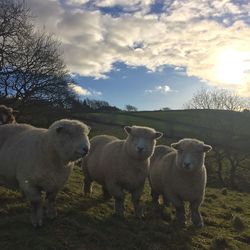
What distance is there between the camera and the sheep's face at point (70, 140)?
7.61 meters

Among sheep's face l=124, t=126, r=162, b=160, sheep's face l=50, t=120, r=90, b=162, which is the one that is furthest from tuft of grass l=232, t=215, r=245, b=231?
sheep's face l=50, t=120, r=90, b=162

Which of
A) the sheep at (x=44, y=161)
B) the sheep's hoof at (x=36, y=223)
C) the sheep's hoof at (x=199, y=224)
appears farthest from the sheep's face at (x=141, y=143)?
the sheep's hoof at (x=36, y=223)

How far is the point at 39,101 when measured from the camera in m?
30.3

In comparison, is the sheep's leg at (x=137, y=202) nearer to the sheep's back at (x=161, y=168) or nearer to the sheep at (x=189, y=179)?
the sheep at (x=189, y=179)

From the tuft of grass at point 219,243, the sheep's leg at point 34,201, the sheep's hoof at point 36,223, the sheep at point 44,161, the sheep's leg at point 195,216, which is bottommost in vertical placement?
the tuft of grass at point 219,243

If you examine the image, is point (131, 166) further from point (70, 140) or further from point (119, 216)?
point (70, 140)

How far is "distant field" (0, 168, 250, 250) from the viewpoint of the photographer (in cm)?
729

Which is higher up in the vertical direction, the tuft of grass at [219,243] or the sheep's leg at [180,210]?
the sheep's leg at [180,210]

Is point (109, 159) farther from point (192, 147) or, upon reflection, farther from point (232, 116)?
point (232, 116)

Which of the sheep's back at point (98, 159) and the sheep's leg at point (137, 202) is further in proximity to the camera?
the sheep's back at point (98, 159)

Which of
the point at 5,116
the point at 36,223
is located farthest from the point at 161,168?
the point at 36,223

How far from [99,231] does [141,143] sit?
8.11ft

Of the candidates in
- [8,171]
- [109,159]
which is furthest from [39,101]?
[8,171]

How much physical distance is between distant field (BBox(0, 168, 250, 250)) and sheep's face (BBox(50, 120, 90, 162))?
1.37 m
